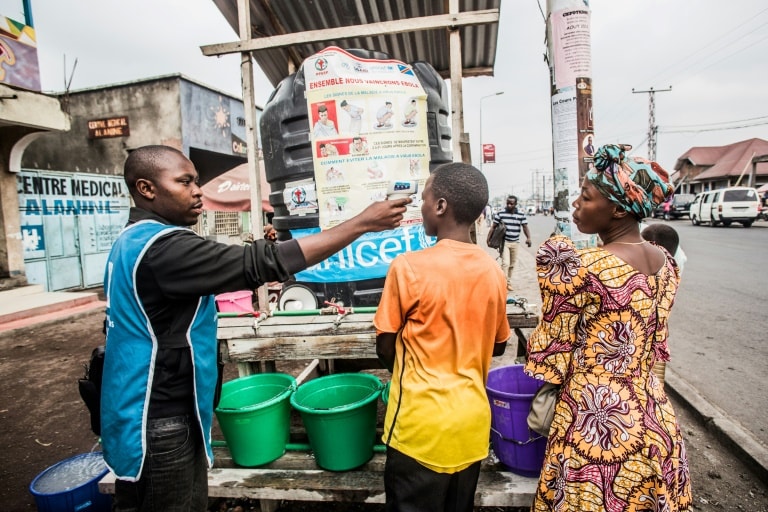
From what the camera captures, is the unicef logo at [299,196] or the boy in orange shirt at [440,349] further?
the unicef logo at [299,196]

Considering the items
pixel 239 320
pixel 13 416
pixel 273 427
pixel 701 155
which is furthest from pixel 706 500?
pixel 701 155

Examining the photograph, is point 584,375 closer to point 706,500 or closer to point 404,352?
point 404,352

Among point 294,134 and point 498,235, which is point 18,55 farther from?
point 498,235

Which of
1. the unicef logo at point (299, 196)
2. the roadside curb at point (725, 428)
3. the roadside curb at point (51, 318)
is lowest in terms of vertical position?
the roadside curb at point (725, 428)

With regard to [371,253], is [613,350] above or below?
below

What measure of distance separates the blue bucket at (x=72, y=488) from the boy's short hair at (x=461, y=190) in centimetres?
257

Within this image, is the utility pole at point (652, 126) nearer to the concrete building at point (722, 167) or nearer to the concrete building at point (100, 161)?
the concrete building at point (722, 167)

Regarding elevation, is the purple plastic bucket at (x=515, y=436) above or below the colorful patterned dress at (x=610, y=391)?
below

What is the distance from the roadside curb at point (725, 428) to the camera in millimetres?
2963

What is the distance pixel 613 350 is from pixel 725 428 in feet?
8.43

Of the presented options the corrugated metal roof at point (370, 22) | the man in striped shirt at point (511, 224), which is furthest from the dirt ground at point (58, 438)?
the man in striped shirt at point (511, 224)

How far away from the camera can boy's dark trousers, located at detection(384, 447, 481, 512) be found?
5.46ft

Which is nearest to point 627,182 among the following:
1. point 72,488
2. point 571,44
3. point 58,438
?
point 571,44

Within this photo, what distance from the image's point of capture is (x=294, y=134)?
10.8ft
